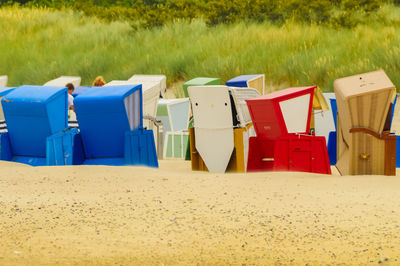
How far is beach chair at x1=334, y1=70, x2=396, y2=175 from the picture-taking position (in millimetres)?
7109

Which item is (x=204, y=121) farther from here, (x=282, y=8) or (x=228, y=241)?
(x=282, y=8)

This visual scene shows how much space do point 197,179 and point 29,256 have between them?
103 inches

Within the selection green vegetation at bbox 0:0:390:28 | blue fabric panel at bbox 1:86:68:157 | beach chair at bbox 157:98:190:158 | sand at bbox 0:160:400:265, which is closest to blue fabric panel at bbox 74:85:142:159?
blue fabric panel at bbox 1:86:68:157

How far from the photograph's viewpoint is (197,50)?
21.0m

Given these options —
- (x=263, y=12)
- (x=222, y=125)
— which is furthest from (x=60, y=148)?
(x=263, y=12)

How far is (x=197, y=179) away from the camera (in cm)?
721

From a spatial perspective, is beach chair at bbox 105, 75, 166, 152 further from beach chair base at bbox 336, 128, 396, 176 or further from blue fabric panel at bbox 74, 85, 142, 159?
beach chair base at bbox 336, 128, 396, 176

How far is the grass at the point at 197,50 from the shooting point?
17422 mm

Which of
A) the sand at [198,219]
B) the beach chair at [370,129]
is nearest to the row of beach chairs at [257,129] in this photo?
the beach chair at [370,129]

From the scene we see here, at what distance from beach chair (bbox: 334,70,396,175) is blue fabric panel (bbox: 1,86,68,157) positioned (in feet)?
11.5

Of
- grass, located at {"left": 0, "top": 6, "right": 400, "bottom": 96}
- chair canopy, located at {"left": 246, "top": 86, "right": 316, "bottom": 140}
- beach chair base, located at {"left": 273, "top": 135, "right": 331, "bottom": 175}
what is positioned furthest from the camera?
grass, located at {"left": 0, "top": 6, "right": 400, "bottom": 96}

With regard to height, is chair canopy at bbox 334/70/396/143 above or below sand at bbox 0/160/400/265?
above

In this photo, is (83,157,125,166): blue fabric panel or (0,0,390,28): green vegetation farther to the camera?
(0,0,390,28): green vegetation

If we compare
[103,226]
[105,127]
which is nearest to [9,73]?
[105,127]
